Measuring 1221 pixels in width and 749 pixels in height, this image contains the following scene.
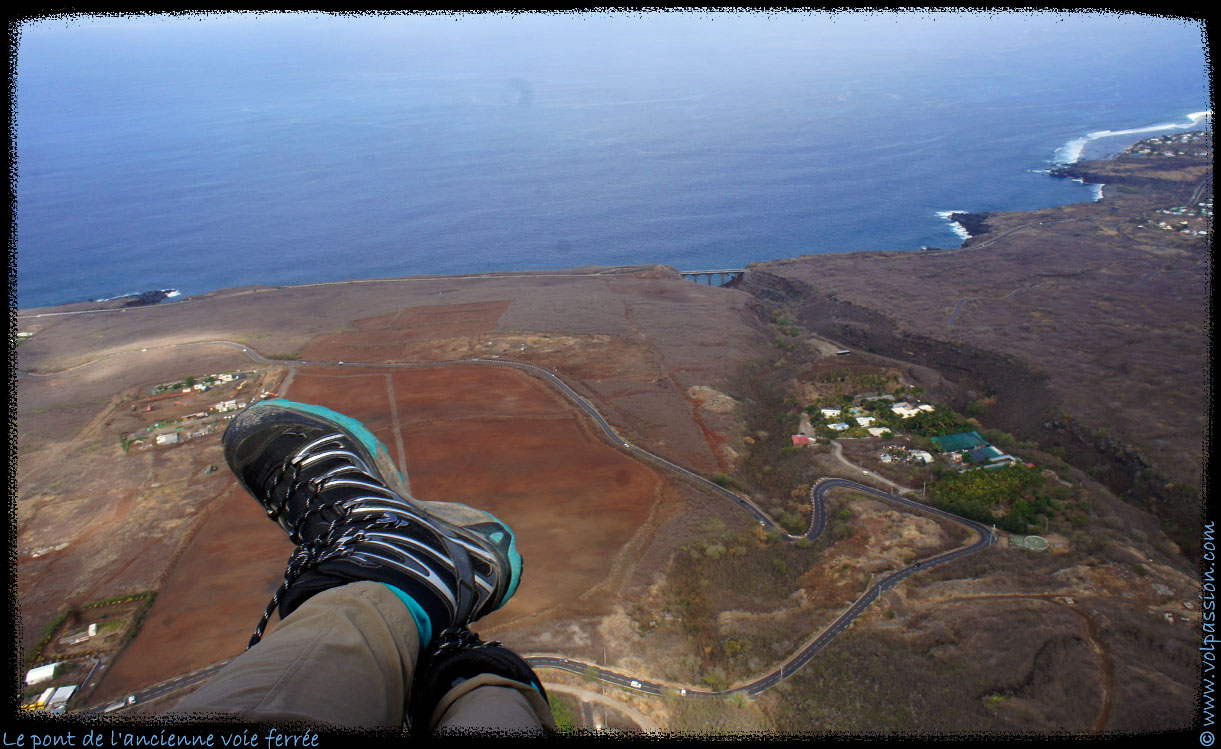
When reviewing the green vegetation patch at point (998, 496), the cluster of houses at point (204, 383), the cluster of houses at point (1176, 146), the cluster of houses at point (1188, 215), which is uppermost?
the cluster of houses at point (1176, 146)

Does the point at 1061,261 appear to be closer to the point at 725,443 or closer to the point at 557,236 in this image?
the point at 725,443

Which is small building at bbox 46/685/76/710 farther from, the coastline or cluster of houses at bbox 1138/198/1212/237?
cluster of houses at bbox 1138/198/1212/237

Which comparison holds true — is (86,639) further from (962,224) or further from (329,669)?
(962,224)

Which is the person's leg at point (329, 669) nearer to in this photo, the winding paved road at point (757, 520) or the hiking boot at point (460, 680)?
the hiking boot at point (460, 680)

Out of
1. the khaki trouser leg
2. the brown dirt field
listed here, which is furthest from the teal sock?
the brown dirt field

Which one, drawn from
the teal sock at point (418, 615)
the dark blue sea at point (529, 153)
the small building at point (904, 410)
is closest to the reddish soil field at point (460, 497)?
the teal sock at point (418, 615)
